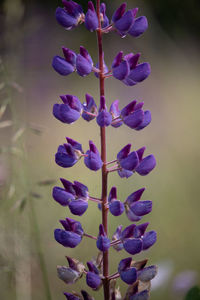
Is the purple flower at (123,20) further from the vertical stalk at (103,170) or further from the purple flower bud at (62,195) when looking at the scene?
the purple flower bud at (62,195)

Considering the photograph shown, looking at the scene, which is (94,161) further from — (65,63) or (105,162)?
(65,63)

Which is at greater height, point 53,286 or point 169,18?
point 169,18

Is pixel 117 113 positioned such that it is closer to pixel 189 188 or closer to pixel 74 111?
pixel 74 111

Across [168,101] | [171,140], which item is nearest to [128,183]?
[171,140]

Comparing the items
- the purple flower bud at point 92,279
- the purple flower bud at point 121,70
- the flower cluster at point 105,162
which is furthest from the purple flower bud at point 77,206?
the purple flower bud at point 121,70

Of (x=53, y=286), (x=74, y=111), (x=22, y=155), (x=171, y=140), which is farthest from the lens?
(x=171, y=140)

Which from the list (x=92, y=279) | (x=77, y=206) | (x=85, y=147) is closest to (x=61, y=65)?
(x=77, y=206)

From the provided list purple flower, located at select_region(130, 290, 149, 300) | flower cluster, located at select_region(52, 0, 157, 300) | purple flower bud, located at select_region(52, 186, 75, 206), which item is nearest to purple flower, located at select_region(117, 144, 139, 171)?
flower cluster, located at select_region(52, 0, 157, 300)
